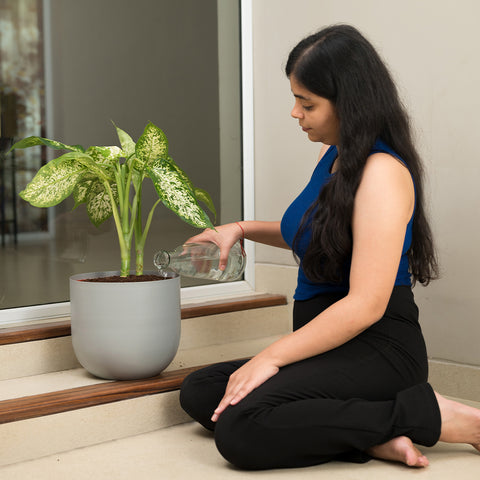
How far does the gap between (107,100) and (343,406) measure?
126 cm

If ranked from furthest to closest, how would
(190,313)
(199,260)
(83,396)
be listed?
(190,313), (199,260), (83,396)

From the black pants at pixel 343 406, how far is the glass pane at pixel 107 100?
37.4 inches

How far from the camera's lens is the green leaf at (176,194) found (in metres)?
1.54

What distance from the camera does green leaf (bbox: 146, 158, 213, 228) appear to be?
60.6 inches

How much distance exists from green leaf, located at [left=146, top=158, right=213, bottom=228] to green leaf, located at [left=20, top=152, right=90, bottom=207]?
7.3 inches

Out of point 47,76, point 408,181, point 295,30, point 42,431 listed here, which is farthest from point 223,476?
point 295,30

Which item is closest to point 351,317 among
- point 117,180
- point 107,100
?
point 117,180

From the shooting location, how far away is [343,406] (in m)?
1.38

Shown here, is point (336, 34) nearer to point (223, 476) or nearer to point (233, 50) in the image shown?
point (223, 476)

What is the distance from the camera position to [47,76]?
2.04 m

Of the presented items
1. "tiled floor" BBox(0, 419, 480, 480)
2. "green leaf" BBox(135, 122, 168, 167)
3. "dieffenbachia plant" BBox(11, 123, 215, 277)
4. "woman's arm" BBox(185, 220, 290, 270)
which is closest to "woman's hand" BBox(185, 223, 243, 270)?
"woman's arm" BBox(185, 220, 290, 270)

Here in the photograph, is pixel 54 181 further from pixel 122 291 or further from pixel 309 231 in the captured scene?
pixel 309 231

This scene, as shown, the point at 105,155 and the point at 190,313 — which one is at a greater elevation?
the point at 105,155

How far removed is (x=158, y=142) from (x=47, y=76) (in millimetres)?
568
